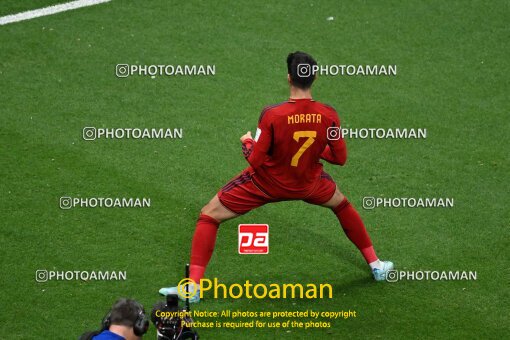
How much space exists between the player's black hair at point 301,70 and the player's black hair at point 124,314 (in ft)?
A: 7.37

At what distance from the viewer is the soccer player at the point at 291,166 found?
7.59 meters

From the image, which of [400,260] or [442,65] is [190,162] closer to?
[400,260]

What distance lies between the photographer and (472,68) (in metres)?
11.2

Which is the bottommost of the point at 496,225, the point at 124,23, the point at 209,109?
the point at 496,225

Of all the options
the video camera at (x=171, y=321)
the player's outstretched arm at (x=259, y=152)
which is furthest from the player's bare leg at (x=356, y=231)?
the video camera at (x=171, y=321)

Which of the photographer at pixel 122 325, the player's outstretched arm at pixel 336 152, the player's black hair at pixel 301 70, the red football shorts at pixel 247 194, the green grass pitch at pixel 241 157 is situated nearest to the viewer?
the photographer at pixel 122 325

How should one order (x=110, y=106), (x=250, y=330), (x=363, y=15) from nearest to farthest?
1. (x=250, y=330)
2. (x=110, y=106)
3. (x=363, y=15)

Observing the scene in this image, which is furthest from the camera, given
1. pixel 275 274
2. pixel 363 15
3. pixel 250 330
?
pixel 363 15

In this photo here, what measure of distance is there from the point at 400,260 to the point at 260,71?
11.0 ft

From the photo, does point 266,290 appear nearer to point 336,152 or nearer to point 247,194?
point 247,194

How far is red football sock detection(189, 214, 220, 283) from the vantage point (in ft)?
26.2

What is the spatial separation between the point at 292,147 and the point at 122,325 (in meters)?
2.11

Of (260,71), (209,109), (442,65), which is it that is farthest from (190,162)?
(442,65)

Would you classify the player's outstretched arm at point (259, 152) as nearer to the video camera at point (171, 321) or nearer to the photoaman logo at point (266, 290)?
the photoaman logo at point (266, 290)
